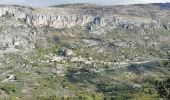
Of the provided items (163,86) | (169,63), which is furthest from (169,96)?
(169,63)

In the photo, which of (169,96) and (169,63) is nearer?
(169,96)

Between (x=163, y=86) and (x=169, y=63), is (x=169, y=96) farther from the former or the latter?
(x=169, y=63)
